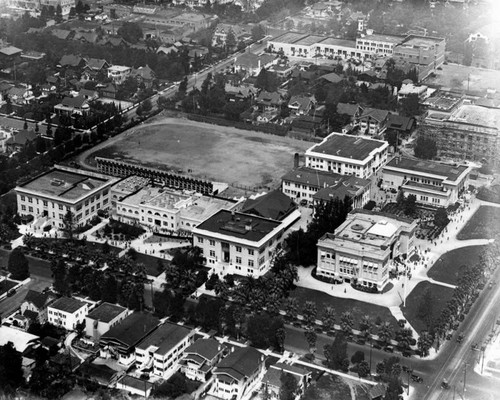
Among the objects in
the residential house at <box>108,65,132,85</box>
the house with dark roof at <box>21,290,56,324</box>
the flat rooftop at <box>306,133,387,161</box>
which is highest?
the flat rooftop at <box>306,133,387,161</box>

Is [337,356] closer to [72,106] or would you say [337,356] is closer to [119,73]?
[72,106]

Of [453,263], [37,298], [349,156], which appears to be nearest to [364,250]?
[453,263]

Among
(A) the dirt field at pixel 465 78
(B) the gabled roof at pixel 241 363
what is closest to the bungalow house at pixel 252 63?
(A) the dirt field at pixel 465 78

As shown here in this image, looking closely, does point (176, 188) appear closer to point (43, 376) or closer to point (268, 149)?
point (268, 149)

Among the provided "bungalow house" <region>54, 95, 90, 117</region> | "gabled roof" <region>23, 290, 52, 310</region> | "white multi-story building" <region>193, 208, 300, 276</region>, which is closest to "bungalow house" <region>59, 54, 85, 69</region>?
"bungalow house" <region>54, 95, 90, 117</region>

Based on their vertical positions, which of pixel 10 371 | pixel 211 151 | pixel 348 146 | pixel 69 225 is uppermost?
pixel 10 371

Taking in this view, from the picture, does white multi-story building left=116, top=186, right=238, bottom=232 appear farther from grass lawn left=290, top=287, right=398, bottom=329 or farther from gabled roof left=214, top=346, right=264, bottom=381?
gabled roof left=214, top=346, right=264, bottom=381
